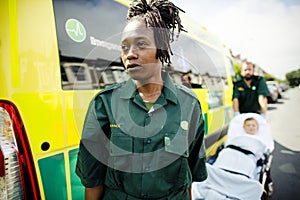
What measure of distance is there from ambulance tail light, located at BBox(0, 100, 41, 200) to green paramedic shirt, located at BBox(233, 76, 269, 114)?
3.29m

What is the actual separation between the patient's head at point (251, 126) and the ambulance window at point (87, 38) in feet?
7.48

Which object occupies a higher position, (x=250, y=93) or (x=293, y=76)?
(x=293, y=76)

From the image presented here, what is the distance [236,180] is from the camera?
225 cm

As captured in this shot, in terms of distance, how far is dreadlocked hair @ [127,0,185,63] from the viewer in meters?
0.95

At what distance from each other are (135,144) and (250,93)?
10.2 feet

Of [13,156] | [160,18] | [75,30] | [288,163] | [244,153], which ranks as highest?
[75,30]

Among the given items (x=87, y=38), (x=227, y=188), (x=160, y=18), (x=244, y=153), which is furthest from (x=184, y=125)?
(x=244, y=153)

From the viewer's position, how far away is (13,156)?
1.13 meters

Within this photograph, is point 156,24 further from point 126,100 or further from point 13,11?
point 13,11

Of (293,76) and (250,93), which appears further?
(250,93)

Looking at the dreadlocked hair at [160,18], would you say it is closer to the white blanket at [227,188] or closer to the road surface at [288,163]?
the white blanket at [227,188]

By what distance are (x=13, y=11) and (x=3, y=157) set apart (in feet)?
2.38

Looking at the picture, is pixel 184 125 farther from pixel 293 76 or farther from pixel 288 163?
pixel 288 163

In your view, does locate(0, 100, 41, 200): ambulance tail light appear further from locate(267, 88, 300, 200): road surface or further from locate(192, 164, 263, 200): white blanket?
locate(267, 88, 300, 200): road surface
